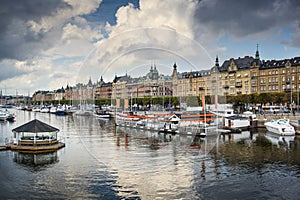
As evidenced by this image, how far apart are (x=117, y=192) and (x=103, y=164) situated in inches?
234

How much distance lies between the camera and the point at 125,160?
22.5 m

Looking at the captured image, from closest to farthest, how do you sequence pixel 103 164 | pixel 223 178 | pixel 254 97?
pixel 223 178, pixel 103 164, pixel 254 97

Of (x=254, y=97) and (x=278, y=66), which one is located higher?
(x=278, y=66)

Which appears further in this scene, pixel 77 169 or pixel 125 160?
pixel 125 160

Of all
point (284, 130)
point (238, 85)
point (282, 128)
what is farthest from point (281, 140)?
point (238, 85)

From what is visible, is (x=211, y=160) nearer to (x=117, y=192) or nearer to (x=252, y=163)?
(x=252, y=163)

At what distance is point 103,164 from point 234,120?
94.1ft

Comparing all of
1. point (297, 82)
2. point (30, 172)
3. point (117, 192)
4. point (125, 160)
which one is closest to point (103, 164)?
point (125, 160)

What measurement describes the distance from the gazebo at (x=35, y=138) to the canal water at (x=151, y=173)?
1.13 m

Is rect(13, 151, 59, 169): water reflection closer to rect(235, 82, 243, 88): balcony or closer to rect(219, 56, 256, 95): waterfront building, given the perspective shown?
rect(219, 56, 256, 95): waterfront building

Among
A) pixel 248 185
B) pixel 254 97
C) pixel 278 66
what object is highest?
pixel 278 66

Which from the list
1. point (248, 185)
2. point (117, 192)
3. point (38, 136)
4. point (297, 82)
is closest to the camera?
point (117, 192)

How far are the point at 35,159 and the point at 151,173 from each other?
9812mm

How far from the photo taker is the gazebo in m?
27.0
